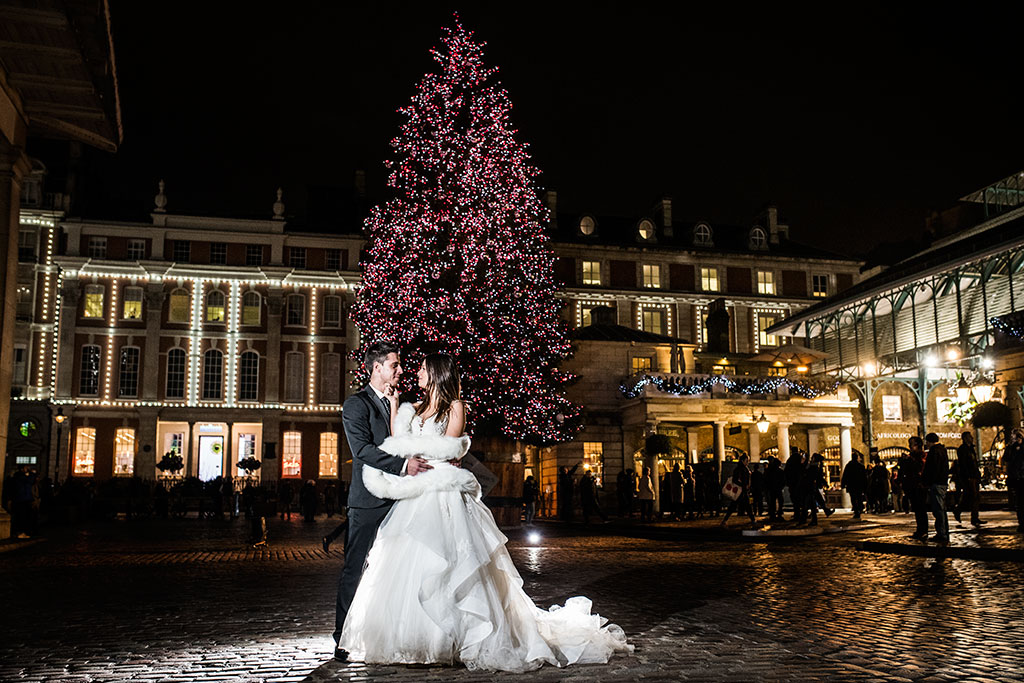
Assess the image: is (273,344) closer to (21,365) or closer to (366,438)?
(21,365)

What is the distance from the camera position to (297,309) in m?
51.0

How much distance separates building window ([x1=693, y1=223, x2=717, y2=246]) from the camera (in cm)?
5728

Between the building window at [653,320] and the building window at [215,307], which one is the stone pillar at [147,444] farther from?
the building window at [653,320]

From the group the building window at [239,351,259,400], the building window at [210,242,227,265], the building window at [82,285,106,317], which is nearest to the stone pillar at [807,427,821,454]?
the building window at [239,351,259,400]

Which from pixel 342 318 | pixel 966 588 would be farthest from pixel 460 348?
pixel 342 318

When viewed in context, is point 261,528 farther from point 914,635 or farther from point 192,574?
point 914,635

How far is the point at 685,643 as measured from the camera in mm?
6027

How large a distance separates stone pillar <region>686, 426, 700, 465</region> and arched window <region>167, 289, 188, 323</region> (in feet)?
94.7

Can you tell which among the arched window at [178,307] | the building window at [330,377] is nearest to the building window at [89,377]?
the arched window at [178,307]

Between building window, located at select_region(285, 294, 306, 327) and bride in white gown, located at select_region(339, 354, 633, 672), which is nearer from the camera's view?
bride in white gown, located at select_region(339, 354, 633, 672)

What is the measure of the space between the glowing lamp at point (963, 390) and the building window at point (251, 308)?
36569mm

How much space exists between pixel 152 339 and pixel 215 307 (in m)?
3.78

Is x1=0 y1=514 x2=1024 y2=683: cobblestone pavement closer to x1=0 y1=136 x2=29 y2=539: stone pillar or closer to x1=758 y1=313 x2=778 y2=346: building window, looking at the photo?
x1=0 y1=136 x2=29 y2=539: stone pillar

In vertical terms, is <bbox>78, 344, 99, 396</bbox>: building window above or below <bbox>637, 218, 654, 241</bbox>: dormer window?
below
